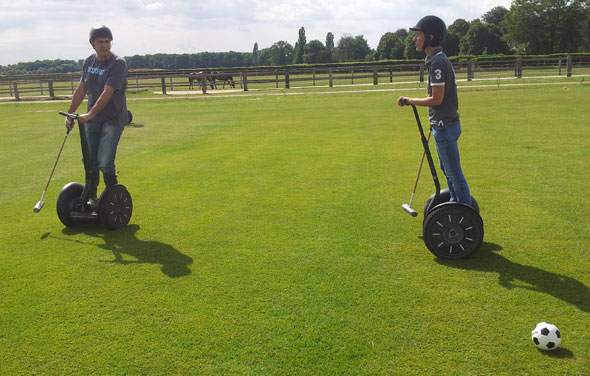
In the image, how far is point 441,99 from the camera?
16.3 ft

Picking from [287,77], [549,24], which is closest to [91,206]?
[287,77]

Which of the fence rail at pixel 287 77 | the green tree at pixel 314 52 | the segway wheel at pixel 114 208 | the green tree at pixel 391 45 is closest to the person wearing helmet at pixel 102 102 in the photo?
the segway wheel at pixel 114 208

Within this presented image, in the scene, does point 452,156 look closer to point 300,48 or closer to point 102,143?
point 102,143

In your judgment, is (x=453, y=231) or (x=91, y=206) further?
(x=91, y=206)

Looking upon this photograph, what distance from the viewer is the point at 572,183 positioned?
8172 millimetres

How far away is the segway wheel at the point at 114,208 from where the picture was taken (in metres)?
6.29

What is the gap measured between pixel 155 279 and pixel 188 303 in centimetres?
70

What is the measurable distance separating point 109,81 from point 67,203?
72.0 inches

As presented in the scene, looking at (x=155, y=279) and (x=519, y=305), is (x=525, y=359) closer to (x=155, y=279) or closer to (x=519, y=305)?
(x=519, y=305)

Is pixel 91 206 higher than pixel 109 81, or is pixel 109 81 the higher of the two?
pixel 109 81

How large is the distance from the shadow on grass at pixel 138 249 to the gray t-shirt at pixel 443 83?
3.12 m

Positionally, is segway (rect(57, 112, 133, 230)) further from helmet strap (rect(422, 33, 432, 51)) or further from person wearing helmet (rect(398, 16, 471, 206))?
helmet strap (rect(422, 33, 432, 51))

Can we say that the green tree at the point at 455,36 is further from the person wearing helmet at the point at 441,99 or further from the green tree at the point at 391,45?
the person wearing helmet at the point at 441,99

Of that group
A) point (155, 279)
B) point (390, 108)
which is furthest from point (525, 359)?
point (390, 108)
